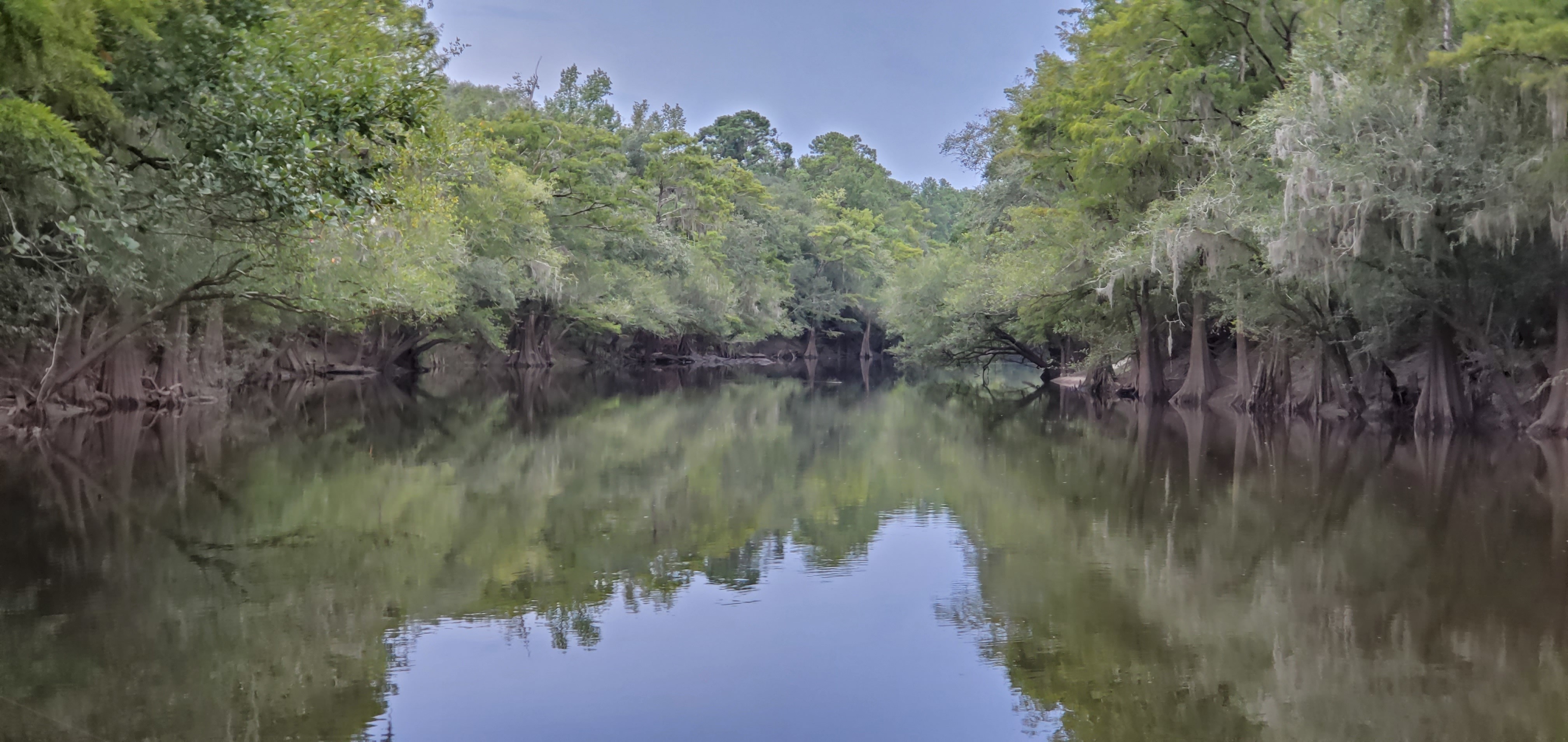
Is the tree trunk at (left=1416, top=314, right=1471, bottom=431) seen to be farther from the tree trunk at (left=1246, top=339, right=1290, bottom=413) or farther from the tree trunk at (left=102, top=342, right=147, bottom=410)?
the tree trunk at (left=102, top=342, right=147, bottom=410)

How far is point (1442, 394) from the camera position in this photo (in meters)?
21.5

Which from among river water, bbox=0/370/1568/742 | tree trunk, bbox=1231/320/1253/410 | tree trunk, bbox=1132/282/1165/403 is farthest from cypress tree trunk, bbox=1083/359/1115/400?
river water, bbox=0/370/1568/742

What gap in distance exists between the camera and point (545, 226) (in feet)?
130

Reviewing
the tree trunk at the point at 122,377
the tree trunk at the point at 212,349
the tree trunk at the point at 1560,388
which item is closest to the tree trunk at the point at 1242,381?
the tree trunk at the point at 1560,388

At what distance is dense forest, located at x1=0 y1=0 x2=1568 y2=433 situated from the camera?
34.1ft

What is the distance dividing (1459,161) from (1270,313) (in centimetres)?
755

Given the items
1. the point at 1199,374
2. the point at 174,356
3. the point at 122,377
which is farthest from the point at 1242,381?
the point at 122,377

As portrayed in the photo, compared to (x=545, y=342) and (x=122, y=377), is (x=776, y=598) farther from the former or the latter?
(x=545, y=342)

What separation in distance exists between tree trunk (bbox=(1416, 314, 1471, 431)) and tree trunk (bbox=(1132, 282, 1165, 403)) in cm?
878

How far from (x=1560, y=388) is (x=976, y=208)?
23.9 m

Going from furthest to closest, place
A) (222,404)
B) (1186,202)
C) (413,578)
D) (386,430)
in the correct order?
1. (222,404)
2. (1186,202)
3. (386,430)
4. (413,578)

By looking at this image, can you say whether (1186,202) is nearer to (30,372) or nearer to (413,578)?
(413,578)

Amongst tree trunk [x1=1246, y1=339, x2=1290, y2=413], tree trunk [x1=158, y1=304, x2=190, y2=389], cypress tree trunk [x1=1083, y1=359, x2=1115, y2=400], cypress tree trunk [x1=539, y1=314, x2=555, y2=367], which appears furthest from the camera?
cypress tree trunk [x1=539, y1=314, x2=555, y2=367]

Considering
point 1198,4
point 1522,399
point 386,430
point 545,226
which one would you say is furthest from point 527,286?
point 1522,399
